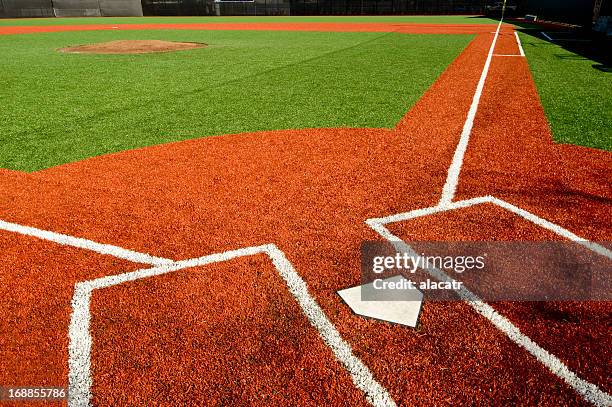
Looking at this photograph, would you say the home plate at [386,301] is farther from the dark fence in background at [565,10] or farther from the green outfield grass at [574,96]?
the dark fence in background at [565,10]

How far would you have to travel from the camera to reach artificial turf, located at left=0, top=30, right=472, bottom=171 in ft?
21.5

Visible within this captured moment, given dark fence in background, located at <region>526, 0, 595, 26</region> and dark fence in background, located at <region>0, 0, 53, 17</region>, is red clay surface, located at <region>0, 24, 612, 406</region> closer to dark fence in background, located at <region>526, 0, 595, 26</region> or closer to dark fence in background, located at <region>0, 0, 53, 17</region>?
dark fence in background, located at <region>526, 0, 595, 26</region>

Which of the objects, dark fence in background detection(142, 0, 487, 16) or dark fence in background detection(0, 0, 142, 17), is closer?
dark fence in background detection(0, 0, 142, 17)

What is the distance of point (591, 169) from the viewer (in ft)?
16.7

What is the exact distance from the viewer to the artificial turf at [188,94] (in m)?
6.55

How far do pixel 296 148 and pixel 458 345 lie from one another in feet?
12.6

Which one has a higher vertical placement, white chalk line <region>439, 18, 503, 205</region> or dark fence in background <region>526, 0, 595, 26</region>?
dark fence in background <region>526, 0, 595, 26</region>

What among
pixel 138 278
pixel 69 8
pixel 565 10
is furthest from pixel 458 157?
pixel 69 8

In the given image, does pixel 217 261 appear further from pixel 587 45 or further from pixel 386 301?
pixel 587 45

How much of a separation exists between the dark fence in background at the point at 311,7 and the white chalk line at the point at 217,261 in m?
49.2

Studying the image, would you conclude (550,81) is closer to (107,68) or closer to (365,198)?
(365,198)

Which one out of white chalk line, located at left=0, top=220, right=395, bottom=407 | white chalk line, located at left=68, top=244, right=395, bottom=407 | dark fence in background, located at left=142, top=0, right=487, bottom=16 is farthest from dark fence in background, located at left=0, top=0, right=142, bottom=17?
white chalk line, located at left=68, top=244, right=395, bottom=407

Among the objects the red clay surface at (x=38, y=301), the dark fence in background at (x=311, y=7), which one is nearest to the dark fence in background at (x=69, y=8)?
the dark fence in background at (x=311, y=7)

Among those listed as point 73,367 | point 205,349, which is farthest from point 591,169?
point 73,367
